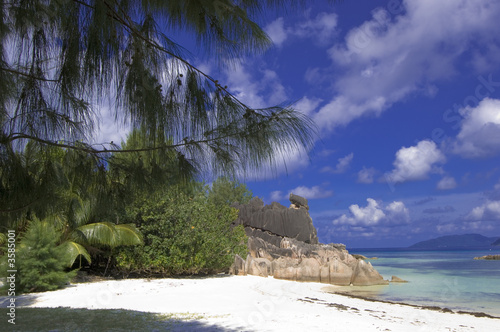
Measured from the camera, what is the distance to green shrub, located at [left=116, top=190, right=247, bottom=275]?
44.2ft

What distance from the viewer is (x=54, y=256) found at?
10.5 metres

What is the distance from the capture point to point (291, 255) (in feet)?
72.9

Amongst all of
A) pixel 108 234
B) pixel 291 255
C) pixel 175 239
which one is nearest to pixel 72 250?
pixel 108 234

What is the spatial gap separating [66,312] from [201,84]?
5.66m

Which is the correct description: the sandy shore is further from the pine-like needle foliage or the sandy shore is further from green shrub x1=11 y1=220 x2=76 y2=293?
the pine-like needle foliage

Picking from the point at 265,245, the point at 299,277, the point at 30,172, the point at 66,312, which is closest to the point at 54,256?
the point at 66,312

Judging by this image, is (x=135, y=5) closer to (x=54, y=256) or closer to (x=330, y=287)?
(x=54, y=256)

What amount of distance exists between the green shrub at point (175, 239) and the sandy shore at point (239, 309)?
144 cm

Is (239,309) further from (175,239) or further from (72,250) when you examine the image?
(72,250)

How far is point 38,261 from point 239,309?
5.67 meters

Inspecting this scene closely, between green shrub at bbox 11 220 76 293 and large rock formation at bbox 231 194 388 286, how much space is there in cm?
722

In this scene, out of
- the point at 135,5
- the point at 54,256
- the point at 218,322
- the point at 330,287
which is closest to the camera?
the point at 135,5

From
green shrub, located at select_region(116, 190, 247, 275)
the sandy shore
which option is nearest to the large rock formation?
green shrub, located at select_region(116, 190, 247, 275)

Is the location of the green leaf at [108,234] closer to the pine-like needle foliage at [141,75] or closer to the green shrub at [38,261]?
the green shrub at [38,261]
